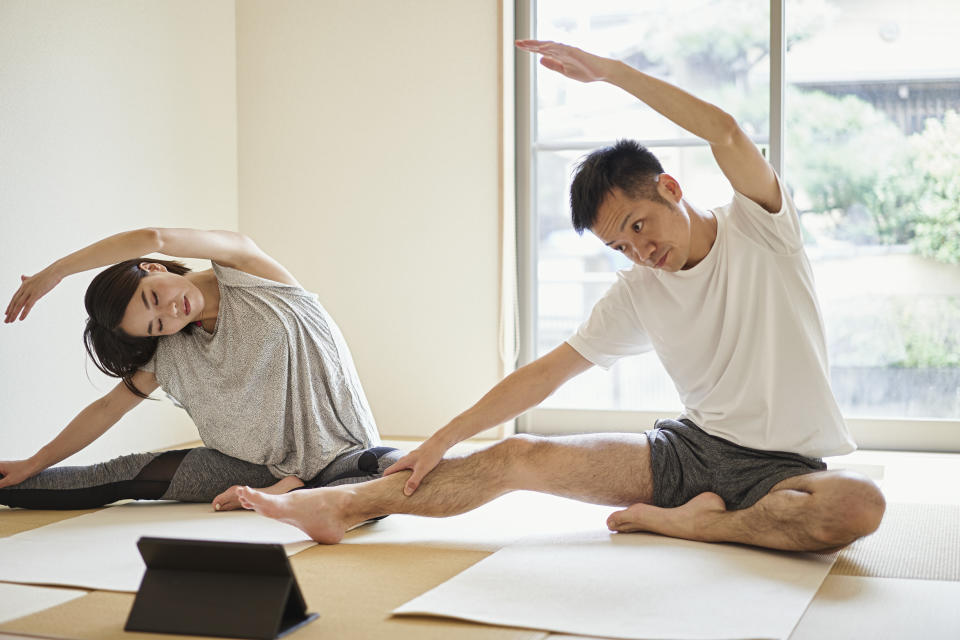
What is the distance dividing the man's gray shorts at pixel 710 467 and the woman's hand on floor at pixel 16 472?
163cm

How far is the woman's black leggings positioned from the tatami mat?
49.4 inches

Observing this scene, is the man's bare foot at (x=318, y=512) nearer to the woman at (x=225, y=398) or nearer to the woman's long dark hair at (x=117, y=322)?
the woman at (x=225, y=398)

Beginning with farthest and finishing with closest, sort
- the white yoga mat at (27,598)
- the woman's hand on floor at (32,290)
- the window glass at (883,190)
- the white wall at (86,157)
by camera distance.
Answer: the window glass at (883,190) → the white wall at (86,157) → the woman's hand on floor at (32,290) → the white yoga mat at (27,598)

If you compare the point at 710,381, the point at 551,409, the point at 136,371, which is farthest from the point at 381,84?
the point at 710,381

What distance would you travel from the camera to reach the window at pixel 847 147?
3852 millimetres

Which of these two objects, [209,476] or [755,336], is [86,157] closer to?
[209,476]

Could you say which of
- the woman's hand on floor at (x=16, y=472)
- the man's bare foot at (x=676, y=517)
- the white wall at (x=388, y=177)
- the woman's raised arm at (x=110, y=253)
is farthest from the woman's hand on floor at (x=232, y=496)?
the white wall at (x=388, y=177)

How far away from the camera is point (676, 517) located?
2113mm

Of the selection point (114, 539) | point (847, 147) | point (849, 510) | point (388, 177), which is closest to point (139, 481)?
point (114, 539)

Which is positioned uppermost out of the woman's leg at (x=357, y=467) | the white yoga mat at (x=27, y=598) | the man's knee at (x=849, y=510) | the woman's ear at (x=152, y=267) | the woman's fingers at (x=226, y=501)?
the woman's ear at (x=152, y=267)

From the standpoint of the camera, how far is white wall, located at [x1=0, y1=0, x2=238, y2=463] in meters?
3.25

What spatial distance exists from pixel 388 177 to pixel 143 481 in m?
2.06

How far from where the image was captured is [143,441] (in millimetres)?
3891

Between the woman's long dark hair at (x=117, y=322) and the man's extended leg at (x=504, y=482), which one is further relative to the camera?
the woman's long dark hair at (x=117, y=322)
